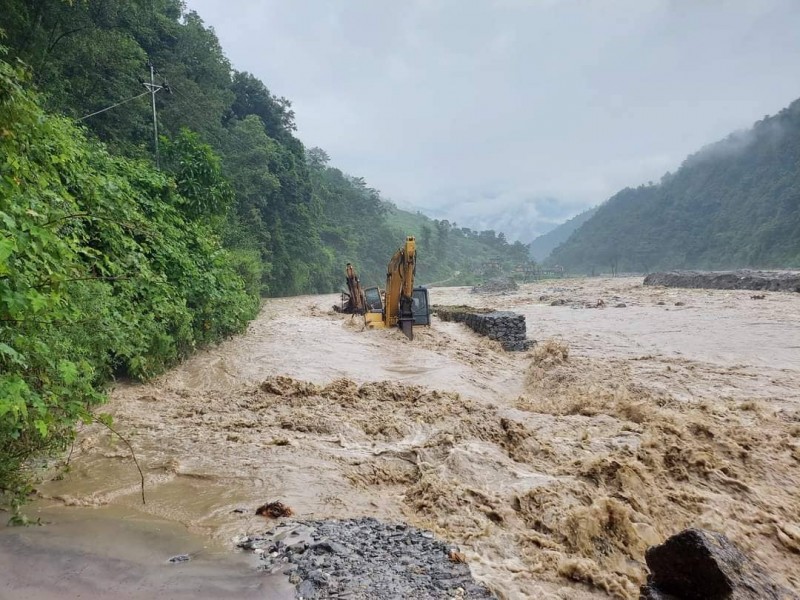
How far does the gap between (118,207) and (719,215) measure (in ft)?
278

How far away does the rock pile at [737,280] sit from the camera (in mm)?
26234

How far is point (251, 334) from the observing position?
14.0 m

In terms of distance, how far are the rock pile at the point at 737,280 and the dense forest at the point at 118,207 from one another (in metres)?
27.4

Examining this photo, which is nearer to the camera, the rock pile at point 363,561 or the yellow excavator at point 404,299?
the rock pile at point 363,561

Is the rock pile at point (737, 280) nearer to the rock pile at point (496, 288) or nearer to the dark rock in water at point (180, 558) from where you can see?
the rock pile at point (496, 288)

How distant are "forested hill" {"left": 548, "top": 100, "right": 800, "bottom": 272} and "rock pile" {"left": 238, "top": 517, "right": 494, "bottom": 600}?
60162 millimetres

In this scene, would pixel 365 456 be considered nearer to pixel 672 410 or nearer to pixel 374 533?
pixel 374 533

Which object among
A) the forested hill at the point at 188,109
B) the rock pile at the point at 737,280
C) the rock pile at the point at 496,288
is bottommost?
the rock pile at the point at 496,288

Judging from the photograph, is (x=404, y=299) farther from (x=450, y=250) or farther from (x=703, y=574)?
(x=450, y=250)

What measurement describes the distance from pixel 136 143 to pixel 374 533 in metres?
21.4

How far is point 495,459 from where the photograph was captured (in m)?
4.77

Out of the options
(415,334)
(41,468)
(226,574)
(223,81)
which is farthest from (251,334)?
(223,81)

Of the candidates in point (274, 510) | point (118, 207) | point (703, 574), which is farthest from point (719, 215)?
point (274, 510)

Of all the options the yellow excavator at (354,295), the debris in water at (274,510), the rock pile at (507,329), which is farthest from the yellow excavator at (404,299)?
the debris in water at (274,510)
